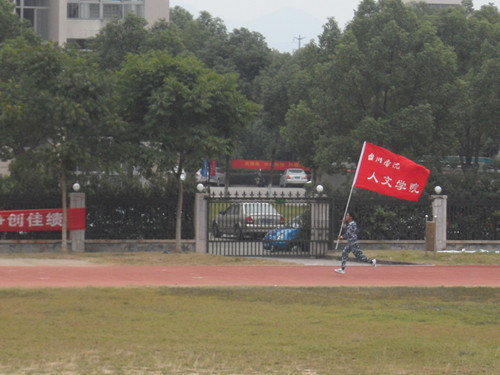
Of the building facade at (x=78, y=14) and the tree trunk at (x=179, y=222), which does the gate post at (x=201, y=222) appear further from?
the building facade at (x=78, y=14)

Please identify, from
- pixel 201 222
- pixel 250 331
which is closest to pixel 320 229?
pixel 201 222

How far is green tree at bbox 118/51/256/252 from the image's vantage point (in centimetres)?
2468

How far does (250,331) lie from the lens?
11.7 metres

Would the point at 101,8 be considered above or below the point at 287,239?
above

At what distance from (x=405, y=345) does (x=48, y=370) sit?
4.48 metres

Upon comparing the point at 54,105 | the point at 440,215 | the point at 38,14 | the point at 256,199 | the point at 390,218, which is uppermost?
the point at 38,14

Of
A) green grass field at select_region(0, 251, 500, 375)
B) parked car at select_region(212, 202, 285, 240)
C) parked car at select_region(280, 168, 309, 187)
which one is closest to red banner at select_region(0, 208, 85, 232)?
parked car at select_region(212, 202, 285, 240)

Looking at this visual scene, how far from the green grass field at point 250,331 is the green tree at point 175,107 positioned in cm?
933

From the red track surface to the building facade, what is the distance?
3046 cm

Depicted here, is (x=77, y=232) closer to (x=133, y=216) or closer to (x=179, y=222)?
(x=133, y=216)

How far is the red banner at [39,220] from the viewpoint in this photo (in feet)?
83.6

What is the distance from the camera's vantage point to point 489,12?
138ft

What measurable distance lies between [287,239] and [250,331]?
15456mm

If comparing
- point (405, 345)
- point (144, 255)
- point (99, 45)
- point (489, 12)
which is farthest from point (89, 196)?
point (489, 12)
